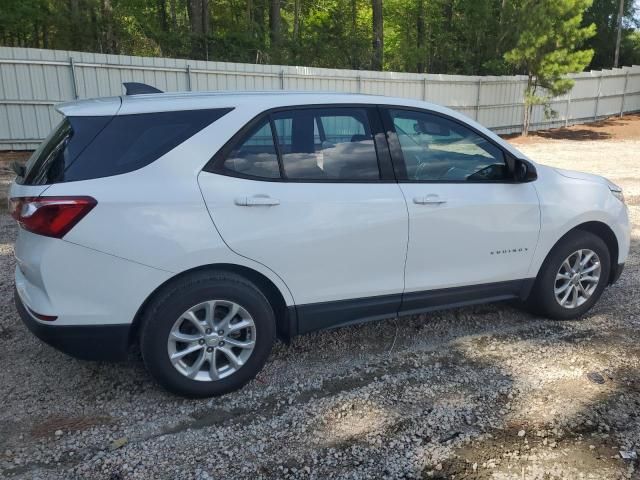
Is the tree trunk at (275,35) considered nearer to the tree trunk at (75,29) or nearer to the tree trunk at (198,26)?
the tree trunk at (198,26)

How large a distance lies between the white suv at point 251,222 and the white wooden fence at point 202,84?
1090cm

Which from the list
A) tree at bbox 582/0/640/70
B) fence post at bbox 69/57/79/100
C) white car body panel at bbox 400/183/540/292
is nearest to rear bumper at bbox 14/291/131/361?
white car body panel at bbox 400/183/540/292

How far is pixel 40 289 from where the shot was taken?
298 cm

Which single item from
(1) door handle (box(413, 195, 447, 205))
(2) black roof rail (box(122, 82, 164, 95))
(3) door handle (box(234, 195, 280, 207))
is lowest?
(1) door handle (box(413, 195, 447, 205))

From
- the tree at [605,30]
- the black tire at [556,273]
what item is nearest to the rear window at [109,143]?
the black tire at [556,273]

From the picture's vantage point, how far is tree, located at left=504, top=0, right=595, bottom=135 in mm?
18906

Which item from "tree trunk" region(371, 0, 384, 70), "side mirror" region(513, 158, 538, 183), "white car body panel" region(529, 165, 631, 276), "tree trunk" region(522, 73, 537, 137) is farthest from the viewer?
"tree trunk" region(371, 0, 384, 70)

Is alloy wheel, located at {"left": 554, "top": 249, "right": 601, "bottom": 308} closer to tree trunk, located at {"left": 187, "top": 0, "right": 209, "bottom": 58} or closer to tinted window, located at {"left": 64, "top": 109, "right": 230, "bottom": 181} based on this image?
tinted window, located at {"left": 64, "top": 109, "right": 230, "bottom": 181}

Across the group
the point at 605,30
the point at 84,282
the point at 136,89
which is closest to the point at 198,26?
the point at 136,89

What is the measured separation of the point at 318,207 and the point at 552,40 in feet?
62.2

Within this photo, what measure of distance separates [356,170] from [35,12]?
64.0 ft

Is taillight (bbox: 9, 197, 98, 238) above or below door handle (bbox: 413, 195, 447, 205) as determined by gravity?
above

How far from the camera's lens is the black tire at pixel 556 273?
169 inches

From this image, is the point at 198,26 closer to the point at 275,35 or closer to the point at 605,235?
the point at 275,35
